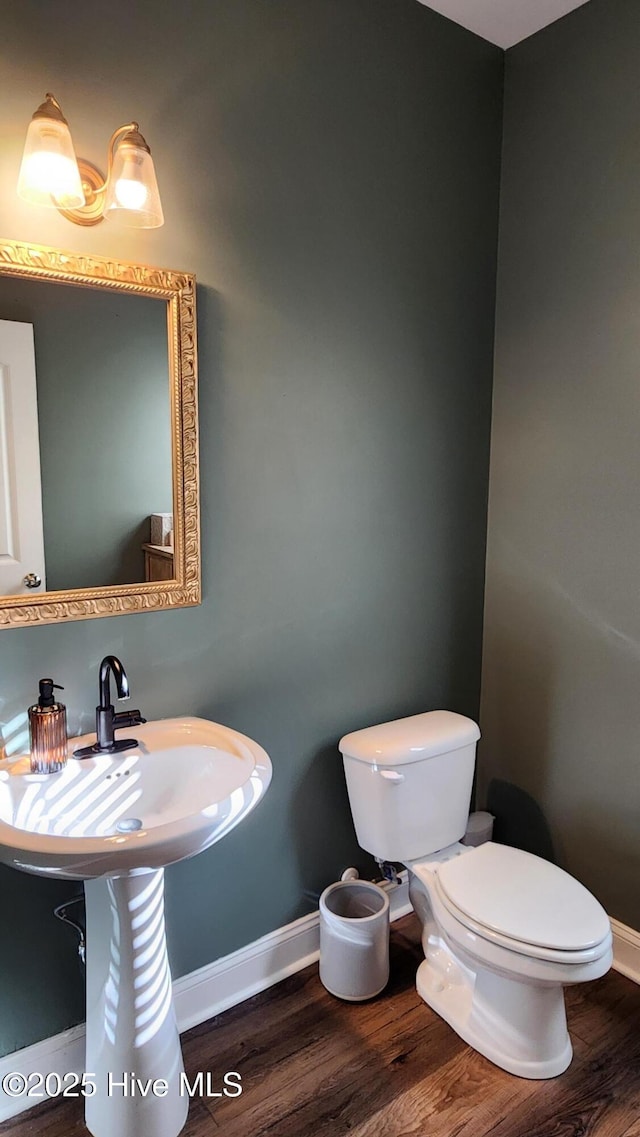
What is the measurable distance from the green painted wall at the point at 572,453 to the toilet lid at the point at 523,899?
1.27 ft

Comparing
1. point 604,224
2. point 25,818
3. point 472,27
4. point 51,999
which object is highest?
point 472,27

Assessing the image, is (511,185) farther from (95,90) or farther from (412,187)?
(95,90)

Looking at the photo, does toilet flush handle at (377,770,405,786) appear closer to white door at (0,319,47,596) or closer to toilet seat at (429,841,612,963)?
toilet seat at (429,841,612,963)

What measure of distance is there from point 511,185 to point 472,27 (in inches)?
16.8

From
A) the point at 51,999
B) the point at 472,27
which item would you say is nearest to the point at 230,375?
the point at 472,27

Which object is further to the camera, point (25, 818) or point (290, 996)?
point (290, 996)

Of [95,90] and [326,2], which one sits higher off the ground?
[326,2]

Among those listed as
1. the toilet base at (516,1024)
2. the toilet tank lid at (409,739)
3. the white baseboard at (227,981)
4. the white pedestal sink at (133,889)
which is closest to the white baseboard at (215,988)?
the white baseboard at (227,981)

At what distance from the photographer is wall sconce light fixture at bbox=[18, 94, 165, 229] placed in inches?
50.0

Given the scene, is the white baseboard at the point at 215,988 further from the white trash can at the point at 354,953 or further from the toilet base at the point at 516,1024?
the toilet base at the point at 516,1024

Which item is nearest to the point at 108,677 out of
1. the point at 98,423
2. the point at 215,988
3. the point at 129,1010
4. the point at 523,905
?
the point at 98,423

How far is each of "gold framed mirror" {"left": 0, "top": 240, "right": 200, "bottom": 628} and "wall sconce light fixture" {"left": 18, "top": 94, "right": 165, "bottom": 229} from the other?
0.10m

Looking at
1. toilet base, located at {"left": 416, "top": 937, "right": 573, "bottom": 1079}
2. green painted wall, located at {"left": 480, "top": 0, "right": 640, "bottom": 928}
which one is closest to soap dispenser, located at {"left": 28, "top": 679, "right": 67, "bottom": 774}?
toilet base, located at {"left": 416, "top": 937, "right": 573, "bottom": 1079}

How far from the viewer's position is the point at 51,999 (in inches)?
61.5
